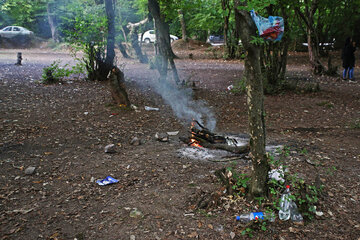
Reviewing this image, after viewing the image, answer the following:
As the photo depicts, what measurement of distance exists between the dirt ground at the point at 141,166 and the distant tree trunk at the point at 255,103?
0.31 m

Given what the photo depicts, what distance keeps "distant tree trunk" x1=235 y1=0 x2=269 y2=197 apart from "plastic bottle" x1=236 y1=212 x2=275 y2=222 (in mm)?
257

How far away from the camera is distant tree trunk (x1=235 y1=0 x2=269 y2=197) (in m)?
3.07

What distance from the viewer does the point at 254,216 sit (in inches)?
126

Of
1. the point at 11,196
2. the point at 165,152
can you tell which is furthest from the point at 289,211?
the point at 11,196

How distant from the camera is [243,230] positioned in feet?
10.1

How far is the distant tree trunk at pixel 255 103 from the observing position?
10.1ft

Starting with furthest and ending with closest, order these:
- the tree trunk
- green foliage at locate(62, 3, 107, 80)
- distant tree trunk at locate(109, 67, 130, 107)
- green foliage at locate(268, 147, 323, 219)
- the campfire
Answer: the tree trunk < green foliage at locate(62, 3, 107, 80) < distant tree trunk at locate(109, 67, 130, 107) < the campfire < green foliage at locate(268, 147, 323, 219)

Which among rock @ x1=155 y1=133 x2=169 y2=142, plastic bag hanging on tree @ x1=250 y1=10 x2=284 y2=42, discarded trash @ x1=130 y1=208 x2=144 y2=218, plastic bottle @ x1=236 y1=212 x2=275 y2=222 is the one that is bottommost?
discarded trash @ x1=130 y1=208 x2=144 y2=218

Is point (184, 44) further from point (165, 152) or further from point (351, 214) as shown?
point (351, 214)

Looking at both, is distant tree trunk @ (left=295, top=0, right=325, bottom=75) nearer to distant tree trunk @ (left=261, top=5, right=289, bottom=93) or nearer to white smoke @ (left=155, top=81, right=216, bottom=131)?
distant tree trunk @ (left=261, top=5, right=289, bottom=93)

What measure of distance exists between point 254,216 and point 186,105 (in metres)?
5.09

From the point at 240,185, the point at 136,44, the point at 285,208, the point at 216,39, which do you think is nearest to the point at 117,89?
the point at 240,185

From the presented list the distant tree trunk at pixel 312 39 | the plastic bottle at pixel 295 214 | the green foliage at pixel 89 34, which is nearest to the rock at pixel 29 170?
the plastic bottle at pixel 295 214

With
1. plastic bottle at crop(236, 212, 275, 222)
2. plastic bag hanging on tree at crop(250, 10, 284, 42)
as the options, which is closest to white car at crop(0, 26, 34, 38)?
plastic bag hanging on tree at crop(250, 10, 284, 42)
